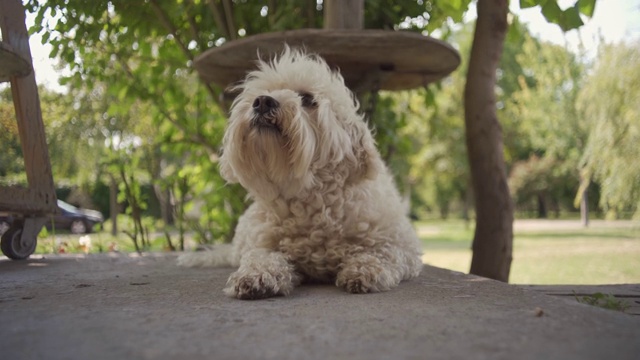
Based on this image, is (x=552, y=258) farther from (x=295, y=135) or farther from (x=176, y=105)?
(x=295, y=135)

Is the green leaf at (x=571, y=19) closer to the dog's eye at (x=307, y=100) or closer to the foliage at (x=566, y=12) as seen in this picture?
the foliage at (x=566, y=12)

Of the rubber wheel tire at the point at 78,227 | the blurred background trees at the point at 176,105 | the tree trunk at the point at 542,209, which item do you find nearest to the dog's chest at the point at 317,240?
the blurred background trees at the point at 176,105

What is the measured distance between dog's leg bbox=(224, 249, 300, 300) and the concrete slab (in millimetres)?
82

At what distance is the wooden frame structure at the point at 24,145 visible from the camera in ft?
13.3

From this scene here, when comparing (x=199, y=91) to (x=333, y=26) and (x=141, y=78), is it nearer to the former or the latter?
(x=141, y=78)

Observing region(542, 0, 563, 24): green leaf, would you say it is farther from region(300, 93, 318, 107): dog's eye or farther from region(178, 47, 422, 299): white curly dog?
region(300, 93, 318, 107): dog's eye

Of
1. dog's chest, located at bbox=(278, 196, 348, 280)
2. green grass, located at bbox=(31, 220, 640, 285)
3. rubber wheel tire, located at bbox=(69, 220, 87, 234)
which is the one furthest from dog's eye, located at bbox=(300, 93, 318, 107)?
rubber wheel tire, located at bbox=(69, 220, 87, 234)

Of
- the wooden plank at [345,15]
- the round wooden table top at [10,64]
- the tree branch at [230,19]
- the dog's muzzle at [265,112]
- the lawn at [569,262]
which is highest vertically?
the tree branch at [230,19]

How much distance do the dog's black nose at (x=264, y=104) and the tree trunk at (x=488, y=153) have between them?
2279 millimetres

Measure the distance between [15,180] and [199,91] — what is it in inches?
102

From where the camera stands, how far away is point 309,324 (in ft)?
6.88

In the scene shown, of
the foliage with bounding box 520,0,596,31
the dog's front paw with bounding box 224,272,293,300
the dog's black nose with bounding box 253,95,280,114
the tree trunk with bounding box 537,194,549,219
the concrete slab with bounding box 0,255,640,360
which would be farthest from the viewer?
the tree trunk with bounding box 537,194,549,219

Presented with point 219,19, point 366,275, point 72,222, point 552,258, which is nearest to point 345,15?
point 219,19

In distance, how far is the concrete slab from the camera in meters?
1.72
